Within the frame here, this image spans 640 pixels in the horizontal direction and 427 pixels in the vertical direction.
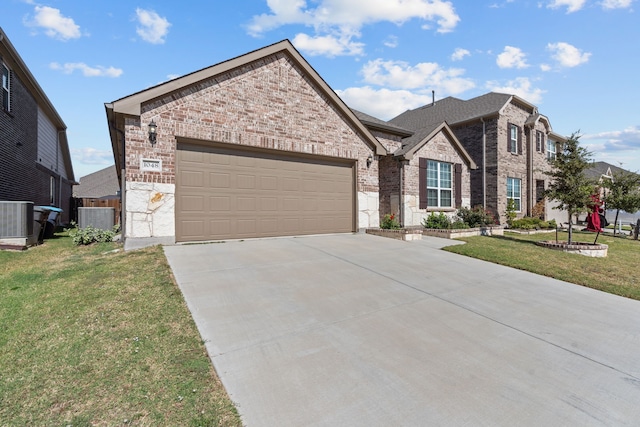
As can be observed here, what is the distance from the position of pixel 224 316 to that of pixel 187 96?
6587 millimetres

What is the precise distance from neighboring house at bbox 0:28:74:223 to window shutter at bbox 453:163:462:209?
18.3 m

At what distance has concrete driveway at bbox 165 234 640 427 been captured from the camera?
7.73ft

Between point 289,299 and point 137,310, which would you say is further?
point 289,299

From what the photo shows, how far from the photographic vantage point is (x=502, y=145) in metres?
17.8

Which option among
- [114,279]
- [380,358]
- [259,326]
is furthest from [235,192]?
[380,358]

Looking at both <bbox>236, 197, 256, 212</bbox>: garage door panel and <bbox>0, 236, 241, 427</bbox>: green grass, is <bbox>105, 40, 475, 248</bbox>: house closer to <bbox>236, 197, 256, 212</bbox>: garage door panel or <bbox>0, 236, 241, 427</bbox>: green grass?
<bbox>236, 197, 256, 212</bbox>: garage door panel

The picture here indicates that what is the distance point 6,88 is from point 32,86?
285 centimetres

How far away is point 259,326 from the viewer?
355cm

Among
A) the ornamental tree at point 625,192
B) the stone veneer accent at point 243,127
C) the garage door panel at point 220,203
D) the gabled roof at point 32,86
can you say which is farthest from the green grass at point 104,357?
the ornamental tree at point 625,192

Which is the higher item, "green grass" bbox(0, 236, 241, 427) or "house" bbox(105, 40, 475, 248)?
"house" bbox(105, 40, 475, 248)

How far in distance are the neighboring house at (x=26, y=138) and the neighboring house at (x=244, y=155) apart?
6.94 m

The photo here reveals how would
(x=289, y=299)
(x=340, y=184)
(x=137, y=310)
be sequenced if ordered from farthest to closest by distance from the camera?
1. (x=340, y=184)
2. (x=289, y=299)
3. (x=137, y=310)

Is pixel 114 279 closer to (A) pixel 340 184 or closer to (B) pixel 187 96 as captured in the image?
(B) pixel 187 96

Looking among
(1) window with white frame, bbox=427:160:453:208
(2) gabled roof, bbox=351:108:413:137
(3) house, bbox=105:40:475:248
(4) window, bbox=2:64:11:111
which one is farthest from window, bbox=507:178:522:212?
(4) window, bbox=2:64:11:111
